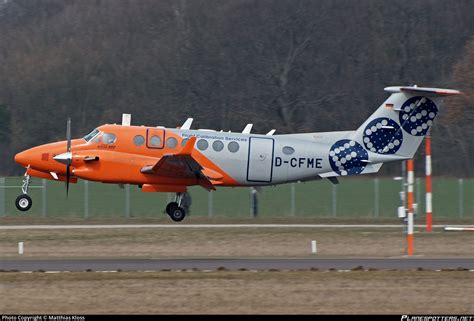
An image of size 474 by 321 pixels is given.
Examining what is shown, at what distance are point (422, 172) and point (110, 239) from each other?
21.5m

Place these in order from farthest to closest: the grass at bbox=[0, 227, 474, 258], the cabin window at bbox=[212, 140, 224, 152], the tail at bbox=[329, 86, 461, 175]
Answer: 1. the tail at bbox=[329, 86, 461, 175]
2. the cabin window at bbox=[212, 140, 224, 152]
3. the grass at bbox=[0, 227, 474, 258]

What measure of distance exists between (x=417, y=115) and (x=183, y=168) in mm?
8448

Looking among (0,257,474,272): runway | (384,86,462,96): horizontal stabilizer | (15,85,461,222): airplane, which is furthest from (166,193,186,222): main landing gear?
Answer: (384,86,462,96): horizontal stabilizer

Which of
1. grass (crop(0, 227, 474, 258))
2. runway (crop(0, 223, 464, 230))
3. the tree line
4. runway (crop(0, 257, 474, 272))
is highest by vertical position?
the tree line

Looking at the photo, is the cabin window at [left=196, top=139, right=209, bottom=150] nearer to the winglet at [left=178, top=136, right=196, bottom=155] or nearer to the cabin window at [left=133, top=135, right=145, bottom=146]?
the cabin window at [left=133, top=135, right=145, bottom=146]

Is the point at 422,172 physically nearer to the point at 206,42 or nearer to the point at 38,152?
the point at 206,42

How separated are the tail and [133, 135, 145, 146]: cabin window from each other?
659cm

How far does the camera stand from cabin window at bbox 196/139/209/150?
3316 centimetres

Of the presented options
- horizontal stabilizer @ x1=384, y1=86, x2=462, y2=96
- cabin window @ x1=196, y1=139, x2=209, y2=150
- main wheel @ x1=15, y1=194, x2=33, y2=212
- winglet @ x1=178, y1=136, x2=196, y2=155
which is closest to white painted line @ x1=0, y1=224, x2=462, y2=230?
main wheel @ x1=15, y1=194, x2=33, y2=212

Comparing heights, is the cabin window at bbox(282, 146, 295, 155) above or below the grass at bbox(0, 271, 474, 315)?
above

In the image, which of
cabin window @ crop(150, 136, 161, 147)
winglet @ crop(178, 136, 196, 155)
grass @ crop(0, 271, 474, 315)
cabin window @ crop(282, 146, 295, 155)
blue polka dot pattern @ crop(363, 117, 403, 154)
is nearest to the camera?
grass @ crop(0, 271, 474, 315)

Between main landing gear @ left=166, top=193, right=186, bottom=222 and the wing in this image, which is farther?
main landing gear @ left=166, top=193, right=186, bottom=222

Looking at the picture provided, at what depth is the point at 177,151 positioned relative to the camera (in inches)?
1286

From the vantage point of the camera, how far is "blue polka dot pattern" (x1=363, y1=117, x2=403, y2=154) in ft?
113
